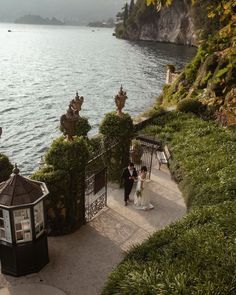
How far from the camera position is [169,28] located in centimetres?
13050

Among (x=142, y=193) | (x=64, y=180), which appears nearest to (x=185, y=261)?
(x=64, y=180)

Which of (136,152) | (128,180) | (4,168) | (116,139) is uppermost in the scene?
(4,168)

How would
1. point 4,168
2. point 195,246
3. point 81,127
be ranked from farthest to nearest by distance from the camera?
point 81,127
point 4,168
point 195,246

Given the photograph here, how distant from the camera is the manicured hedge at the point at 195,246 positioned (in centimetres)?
855

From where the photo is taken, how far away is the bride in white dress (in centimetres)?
1469

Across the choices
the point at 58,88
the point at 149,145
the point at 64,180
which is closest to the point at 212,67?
the point at 149,145

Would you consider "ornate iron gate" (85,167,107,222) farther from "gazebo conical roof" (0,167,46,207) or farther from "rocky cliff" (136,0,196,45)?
"rocky cliff" (136,0,196,45)

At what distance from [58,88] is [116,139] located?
4388 centimetres

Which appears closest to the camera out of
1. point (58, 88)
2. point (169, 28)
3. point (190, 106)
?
point (190, 106)

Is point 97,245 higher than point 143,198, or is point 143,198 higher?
point 143,198

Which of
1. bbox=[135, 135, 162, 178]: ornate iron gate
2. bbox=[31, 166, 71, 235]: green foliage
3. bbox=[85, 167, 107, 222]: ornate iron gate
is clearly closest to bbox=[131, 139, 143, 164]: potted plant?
bbox=[135, 135, 162, 178]: ornate iron gate

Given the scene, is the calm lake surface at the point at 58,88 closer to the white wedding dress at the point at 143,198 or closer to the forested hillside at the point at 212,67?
the forested hillside at the point at 212,67

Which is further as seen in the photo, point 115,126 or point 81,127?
point 81,127

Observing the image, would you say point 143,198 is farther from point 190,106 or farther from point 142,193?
point 190,106
